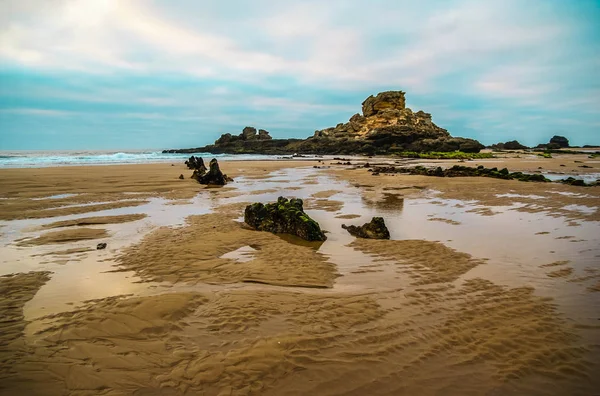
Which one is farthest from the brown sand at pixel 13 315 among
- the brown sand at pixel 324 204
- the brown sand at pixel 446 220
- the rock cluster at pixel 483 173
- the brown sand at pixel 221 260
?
the rock cluster at pixel 483 173

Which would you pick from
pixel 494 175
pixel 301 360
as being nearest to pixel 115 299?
pixel 301 360

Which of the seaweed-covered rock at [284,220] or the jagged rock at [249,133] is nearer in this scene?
the seaweed-covered rock at [284,220]

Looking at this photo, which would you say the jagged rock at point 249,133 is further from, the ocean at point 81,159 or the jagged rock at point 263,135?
the ocean at point 81,159

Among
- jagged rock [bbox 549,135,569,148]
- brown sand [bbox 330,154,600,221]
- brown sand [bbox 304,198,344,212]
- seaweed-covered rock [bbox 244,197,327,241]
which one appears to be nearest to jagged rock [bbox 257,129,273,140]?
brown sand [bbox 330,154,600,221]

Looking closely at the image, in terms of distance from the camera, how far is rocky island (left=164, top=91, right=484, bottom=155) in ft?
238

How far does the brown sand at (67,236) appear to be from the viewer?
8672 mm

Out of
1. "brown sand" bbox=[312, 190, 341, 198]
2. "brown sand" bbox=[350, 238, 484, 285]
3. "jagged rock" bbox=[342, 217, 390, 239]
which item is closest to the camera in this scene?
"brown sand" bbox=[350, 238, 484, 285]

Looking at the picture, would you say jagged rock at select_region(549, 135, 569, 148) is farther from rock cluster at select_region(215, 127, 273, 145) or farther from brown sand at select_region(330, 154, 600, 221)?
brown sand at select_region(330, 154, 600, 221)

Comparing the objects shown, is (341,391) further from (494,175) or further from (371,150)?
(371,150)

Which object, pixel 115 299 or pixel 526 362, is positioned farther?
pixel 115 299

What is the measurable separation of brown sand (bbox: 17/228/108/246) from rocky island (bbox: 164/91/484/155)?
7010cm

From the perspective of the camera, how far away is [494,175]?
A: 76.2 ft

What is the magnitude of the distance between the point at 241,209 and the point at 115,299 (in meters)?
8.24

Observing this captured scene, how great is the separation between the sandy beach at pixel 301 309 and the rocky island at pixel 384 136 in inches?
2613
